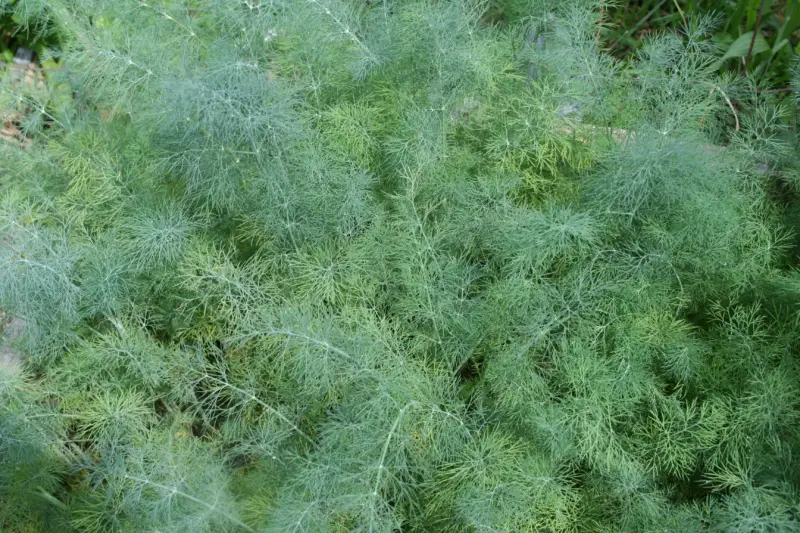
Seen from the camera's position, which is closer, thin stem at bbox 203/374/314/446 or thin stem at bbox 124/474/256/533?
thin stem at bbox 124/474/256/533

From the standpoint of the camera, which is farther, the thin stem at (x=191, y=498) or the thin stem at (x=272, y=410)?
the thin stem at (x=272, y=410)

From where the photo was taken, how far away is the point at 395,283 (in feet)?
7.14

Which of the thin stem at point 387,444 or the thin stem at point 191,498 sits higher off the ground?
the thin stem at point 387,444

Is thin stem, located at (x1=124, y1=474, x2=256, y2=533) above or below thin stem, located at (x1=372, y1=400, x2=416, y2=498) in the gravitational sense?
below

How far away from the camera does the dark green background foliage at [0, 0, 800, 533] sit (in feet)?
6.08

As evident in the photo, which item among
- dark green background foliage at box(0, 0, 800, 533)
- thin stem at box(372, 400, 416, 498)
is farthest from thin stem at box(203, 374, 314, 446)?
thin stem at box(372, 400, 416, 498)

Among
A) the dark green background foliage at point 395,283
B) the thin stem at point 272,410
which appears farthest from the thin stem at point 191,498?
the thin stem at point 272,410

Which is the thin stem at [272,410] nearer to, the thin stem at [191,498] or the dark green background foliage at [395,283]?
the dark green background foliage at [395,283]

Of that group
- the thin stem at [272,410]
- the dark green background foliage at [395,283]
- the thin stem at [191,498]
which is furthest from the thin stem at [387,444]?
the thin stem at [191,498]

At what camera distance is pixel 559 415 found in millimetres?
1868

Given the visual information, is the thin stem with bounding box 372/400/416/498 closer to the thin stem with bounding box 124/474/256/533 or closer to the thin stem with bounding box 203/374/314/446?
the thin stem with bounding box 203/374/314/446

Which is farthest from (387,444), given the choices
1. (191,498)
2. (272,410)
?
(191,498)

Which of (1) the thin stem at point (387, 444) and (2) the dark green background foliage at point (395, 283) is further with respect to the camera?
(2) the dark green background foliage at point (395, 283)

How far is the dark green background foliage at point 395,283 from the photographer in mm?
1854
